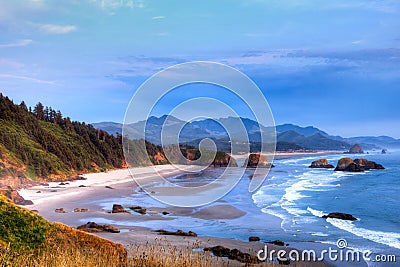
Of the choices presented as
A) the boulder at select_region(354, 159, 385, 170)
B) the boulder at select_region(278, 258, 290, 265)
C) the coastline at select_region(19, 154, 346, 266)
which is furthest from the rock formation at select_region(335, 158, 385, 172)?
the boulder at select_region(278, 258, 290, 265)

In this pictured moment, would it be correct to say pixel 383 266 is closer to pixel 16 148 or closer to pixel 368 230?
pixel 368 230

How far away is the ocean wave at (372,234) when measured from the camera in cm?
1984

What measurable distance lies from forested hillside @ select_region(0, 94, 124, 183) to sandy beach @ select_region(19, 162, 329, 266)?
362 centimetres

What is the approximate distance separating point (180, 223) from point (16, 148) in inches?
1126

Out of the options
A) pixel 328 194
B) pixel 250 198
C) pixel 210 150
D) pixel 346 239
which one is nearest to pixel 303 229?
pixel 346 239

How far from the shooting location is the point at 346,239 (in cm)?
2019

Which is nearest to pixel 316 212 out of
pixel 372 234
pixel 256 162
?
pixel 372 234

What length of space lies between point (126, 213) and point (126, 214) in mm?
428

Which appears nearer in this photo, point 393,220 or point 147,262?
point 147,262

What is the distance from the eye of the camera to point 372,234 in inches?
859

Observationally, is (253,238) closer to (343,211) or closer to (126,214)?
(126,214)

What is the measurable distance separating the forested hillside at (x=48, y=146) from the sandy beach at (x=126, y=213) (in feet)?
11.9

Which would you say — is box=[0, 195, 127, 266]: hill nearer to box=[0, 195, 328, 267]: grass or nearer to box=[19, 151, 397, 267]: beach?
box=[0, 195, 328, 267]: grass

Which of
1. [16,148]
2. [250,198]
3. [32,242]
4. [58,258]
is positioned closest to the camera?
[58,258]
